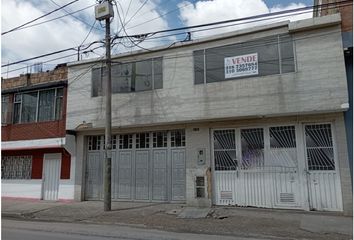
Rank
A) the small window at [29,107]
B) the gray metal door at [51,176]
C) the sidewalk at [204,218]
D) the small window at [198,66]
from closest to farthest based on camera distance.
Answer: the sidewalk at [204,218], the small window at [198,66], the gray metal door at [51,176], the small window at [29,107]

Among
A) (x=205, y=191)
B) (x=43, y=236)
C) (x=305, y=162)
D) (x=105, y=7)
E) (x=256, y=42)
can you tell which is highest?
(x=105, y=7)

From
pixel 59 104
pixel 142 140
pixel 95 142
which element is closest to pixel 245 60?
pixel 142 140

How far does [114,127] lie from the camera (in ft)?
A: 48.2

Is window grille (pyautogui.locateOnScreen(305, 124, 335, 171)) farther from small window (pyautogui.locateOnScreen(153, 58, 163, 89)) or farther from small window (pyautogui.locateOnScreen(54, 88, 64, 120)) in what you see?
small window (pyautogui.locateOnScreen(54, 88, 64, 120))

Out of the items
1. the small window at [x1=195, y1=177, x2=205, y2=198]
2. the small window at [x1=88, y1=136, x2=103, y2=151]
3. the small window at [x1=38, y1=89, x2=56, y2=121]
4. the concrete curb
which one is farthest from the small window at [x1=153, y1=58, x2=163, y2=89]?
the concrete curb

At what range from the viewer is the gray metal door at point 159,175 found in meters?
14.1

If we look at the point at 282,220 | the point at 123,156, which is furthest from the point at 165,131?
the point at 282,220

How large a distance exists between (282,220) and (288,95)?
4233 mm

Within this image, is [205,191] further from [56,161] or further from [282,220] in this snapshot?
[56,161]

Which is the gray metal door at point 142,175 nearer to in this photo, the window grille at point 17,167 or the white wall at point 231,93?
the white wall at point 231,93

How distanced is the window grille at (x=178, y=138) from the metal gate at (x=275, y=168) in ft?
4.55

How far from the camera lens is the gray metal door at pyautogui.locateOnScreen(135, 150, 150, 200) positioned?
14422 mm

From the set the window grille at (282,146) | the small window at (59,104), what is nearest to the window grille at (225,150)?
the window grille at (282,146)

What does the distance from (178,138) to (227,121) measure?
2.30 meters
